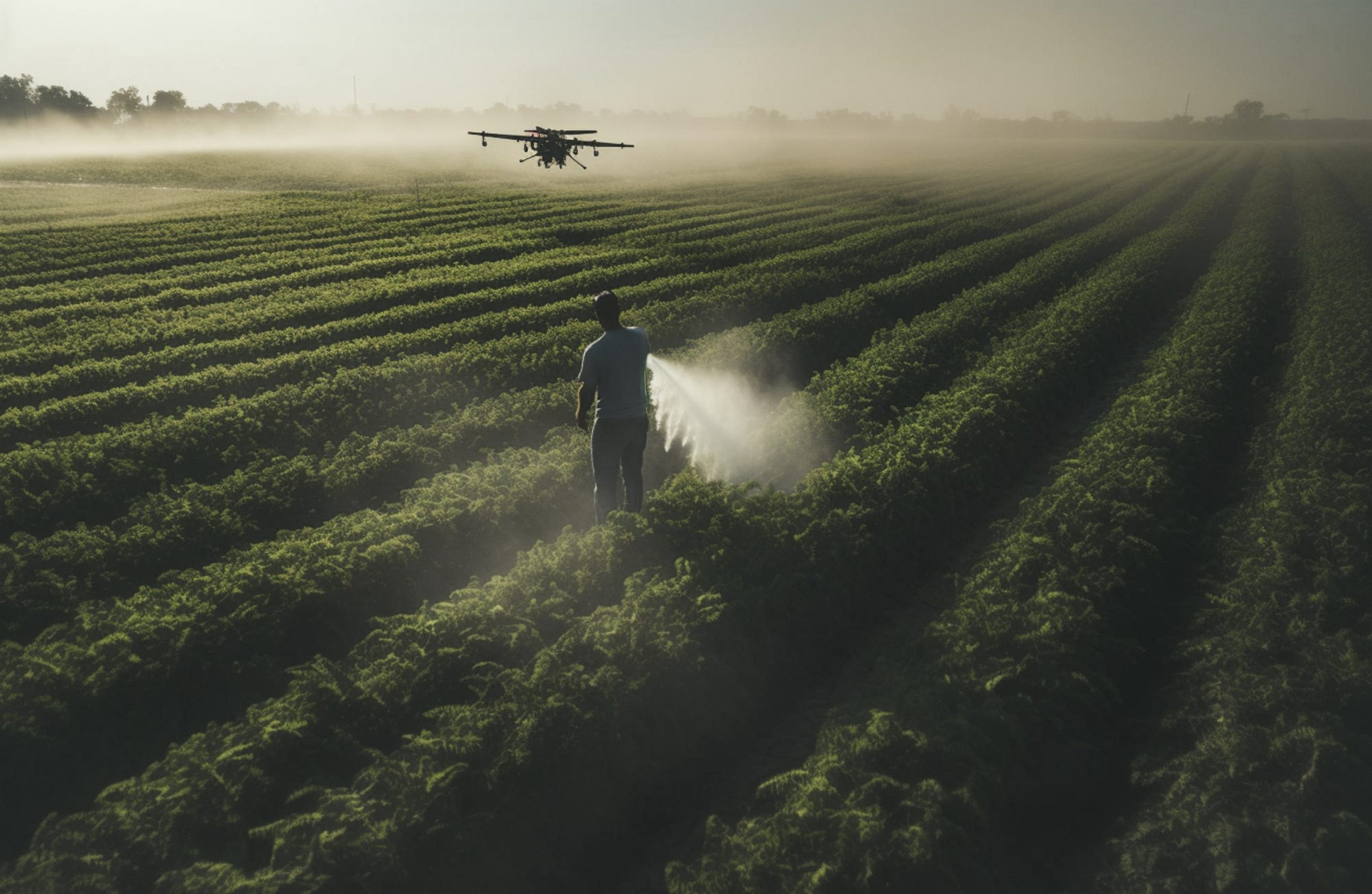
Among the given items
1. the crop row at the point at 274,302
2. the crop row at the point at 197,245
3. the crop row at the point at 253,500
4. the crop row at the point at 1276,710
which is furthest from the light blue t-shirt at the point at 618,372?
the crop row at the point at 197,245

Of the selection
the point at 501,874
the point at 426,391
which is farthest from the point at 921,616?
the point at 426,391

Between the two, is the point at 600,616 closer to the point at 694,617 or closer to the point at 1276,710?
the point at 694,617

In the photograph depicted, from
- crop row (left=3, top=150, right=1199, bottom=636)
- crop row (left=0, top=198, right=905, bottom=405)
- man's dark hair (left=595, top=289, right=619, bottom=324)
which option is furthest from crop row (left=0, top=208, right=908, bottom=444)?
man's dark hair (left=595, top=289, right=619, bottom=324)

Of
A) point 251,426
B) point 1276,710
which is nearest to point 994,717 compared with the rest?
point 1276,710

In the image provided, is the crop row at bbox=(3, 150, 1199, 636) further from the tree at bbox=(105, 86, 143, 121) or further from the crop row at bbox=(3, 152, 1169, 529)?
the tree at bbox=(105, 86, 143, 121)

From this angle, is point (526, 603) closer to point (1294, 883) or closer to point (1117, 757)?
point (1117, 757)
